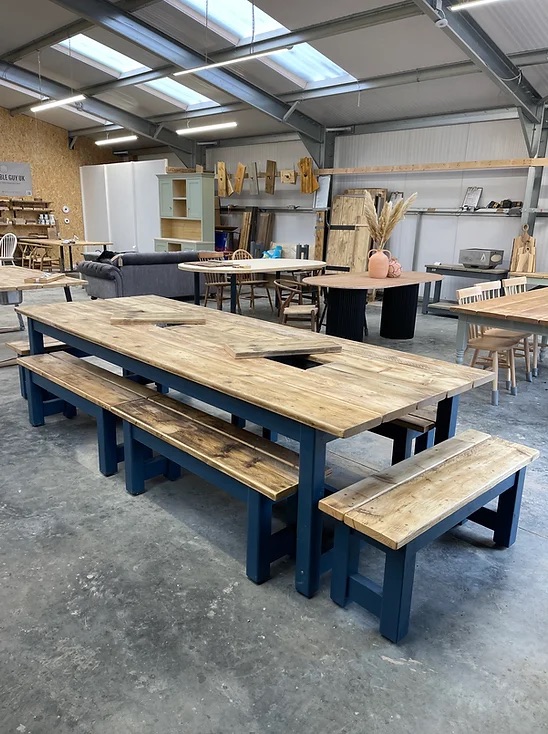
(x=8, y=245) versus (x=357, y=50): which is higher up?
(x=357, y=50)

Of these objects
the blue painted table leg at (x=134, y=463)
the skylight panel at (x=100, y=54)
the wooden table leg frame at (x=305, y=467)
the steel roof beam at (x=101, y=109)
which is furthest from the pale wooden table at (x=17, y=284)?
the steel roof beam at (x=101, y=109)

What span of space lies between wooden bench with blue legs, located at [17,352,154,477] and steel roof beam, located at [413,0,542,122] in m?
4.44

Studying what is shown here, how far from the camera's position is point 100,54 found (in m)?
8.97

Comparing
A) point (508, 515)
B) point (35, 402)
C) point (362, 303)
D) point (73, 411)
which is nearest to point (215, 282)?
point (362, 303)

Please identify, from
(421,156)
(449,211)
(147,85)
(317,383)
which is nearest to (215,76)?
(147,85)

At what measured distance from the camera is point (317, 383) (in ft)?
6.61

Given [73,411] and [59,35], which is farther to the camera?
[59,35]

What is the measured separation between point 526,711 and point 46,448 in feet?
8.47

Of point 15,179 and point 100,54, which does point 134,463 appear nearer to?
point 100,54

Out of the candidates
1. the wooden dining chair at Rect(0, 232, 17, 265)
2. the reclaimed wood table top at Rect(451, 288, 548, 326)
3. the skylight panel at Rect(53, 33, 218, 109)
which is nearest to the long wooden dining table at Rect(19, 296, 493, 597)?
the reclaimed wood table top at Rect(451, 288, 548, 326)

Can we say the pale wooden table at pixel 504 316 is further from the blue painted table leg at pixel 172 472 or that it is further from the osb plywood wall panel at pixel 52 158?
the osb plywood wall panel at pixel 52 158

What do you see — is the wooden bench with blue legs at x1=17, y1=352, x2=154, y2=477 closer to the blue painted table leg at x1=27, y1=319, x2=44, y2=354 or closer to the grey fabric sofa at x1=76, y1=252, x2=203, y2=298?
the blue painted table leg at x1=27, y1=319, x2=44, y2=354

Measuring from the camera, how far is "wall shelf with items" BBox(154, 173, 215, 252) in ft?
34.8

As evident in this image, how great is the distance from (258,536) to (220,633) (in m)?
0.33
